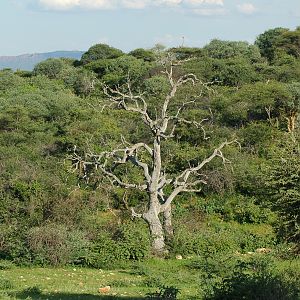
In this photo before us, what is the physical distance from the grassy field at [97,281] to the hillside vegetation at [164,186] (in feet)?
0.23

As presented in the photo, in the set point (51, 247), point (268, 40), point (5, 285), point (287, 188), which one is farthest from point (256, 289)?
point (268, 40)

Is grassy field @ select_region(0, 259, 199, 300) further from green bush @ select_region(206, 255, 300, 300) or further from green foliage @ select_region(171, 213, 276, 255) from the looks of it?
green bush @ select_region(206, 255, 300, 300)

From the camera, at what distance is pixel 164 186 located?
21.5 meters

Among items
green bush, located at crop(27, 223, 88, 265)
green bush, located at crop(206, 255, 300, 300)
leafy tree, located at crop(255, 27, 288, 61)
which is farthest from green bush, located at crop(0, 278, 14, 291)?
leafy tree, located at crop(255, 27, 288, 61)

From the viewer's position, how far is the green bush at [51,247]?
16.7 meters

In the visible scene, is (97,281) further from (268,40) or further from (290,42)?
(268,40)

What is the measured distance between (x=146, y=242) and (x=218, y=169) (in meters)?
9.05

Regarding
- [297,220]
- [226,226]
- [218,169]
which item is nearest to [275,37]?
[218,169]

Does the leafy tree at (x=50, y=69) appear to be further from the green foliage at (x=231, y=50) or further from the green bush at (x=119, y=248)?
the green bush at (x=119, y=248)

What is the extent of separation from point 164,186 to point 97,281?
7.34 meters

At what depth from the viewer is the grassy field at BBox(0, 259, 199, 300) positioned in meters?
12.1

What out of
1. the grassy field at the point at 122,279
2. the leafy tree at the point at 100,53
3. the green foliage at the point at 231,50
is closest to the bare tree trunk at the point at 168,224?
the grassy field at the point at 122,279

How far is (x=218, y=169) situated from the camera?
26219 mm

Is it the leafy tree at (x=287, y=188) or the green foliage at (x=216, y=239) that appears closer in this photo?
the leafy tree at (x=287, y=188)
